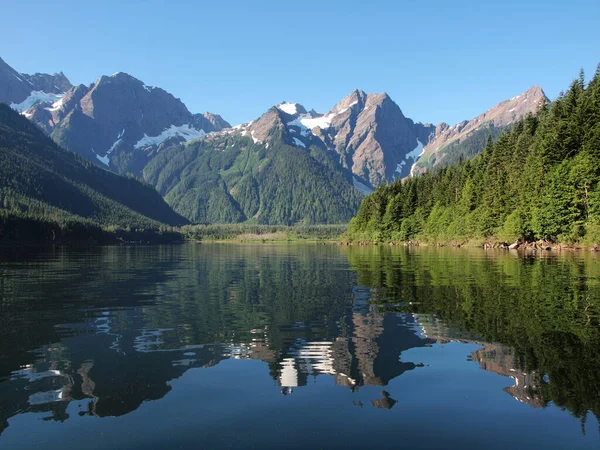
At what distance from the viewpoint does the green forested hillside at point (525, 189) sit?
80375mm

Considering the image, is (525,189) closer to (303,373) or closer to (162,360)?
(303,373)

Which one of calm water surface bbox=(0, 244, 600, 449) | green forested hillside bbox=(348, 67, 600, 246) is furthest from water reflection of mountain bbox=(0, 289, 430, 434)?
green forested hillside bbox=(348, 67, 600, 246)

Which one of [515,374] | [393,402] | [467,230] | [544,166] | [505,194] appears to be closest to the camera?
[393,402]

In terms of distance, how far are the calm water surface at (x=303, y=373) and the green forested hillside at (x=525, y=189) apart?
2410 inches

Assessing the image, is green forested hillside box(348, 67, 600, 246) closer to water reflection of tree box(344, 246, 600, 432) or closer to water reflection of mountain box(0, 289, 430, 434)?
water reflection of tree box(344, 246, 600, 432)

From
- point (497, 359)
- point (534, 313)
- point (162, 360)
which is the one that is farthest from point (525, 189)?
point (162, 360)

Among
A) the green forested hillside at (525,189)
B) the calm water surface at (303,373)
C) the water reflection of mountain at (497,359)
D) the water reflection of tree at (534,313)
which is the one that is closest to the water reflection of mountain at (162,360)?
the calm water surface at (303,373)

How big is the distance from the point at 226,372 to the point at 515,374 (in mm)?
8576

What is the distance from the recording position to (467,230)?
124188mm

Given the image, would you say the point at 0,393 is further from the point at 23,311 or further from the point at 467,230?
the point at 467,230

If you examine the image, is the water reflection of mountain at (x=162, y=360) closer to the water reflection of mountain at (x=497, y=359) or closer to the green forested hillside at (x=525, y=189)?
the water reflection of mountain at (x=497, y=359)

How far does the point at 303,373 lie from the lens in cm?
1459

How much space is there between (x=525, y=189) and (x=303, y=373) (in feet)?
322

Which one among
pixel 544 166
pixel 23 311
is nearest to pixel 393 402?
pixel 23 311
